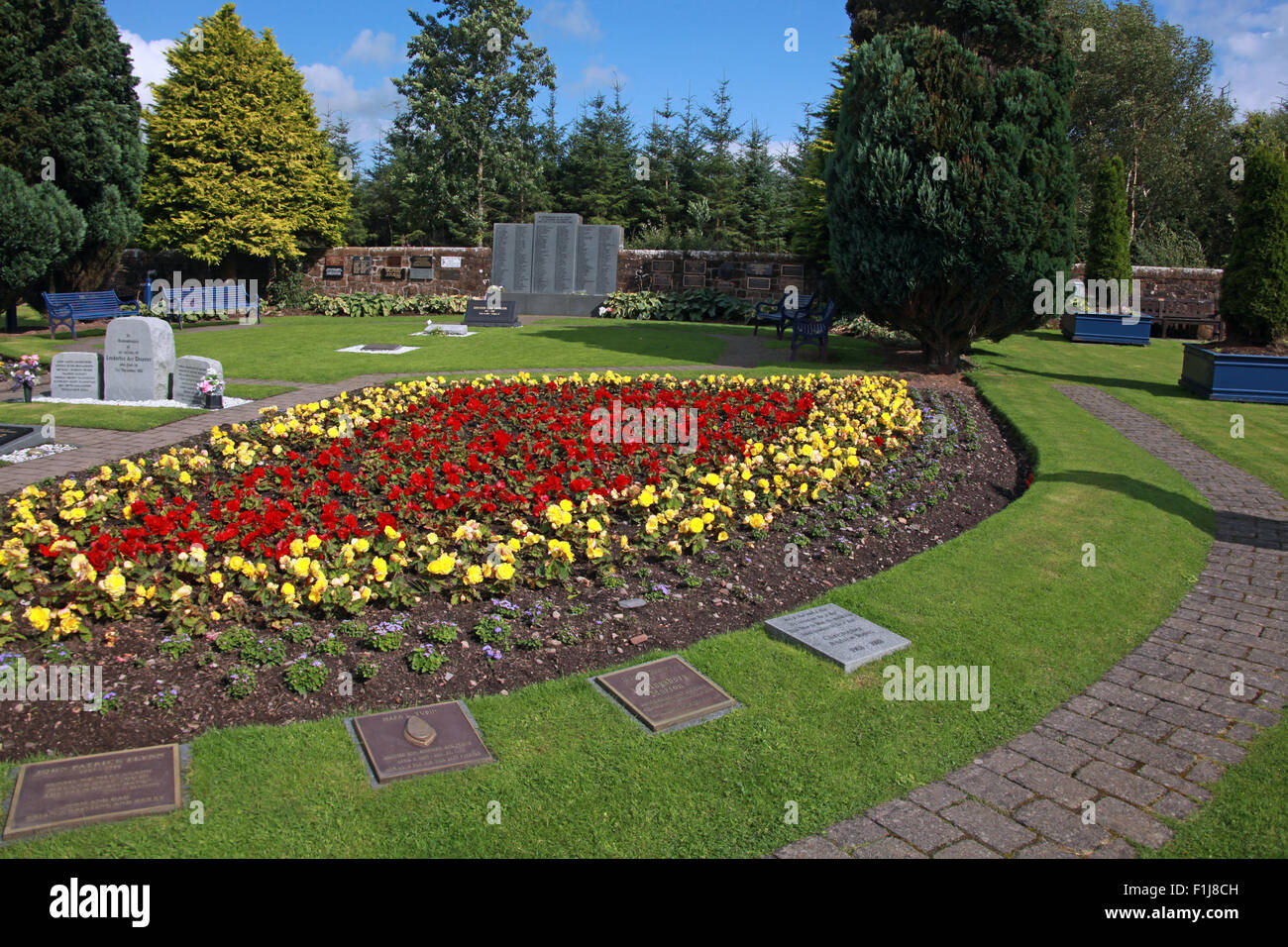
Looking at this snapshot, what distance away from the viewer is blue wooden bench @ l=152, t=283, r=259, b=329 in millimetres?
21766

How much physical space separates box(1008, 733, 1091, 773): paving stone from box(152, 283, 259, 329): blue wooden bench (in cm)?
2259

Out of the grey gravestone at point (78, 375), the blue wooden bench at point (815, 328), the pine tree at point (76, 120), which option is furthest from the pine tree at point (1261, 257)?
the pine tree at point (76, 120)

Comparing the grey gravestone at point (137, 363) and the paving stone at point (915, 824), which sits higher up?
the grey gravestone at point (137, 363)

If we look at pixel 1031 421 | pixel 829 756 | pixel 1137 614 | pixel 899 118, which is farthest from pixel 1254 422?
pixel 829 756

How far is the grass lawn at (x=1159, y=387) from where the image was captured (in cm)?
1044

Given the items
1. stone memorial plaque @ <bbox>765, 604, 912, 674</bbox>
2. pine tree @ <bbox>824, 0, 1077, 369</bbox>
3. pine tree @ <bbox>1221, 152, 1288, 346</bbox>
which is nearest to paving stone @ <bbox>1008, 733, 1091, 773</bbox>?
stone memorial plaque @ <bbox>765, 604, 912, 674</bbox>

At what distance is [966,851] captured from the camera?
3436mm

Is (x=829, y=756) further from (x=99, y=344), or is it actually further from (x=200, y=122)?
(x=200, y=122)

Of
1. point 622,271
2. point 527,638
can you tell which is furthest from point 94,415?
point 622,271

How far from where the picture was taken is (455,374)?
13961mm

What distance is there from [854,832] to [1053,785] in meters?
1.03

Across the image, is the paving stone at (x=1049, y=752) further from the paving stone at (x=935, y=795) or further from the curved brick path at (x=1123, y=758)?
the paving stone at (x=935, y=795)

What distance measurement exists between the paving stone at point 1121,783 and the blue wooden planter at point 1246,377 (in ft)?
38.6

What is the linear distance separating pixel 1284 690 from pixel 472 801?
438cm
